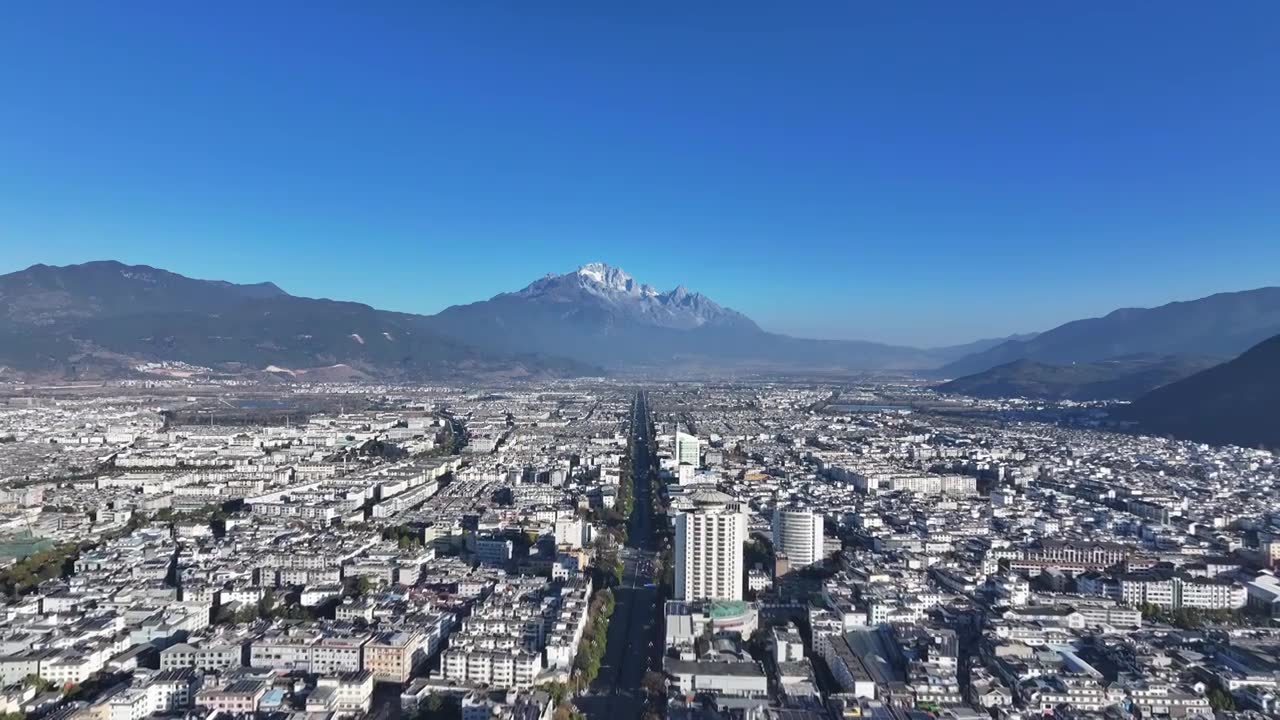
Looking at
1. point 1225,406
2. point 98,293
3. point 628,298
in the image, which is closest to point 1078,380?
point 1225,406

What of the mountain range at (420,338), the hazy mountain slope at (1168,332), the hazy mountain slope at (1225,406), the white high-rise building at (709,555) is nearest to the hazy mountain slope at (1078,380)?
the mountain range at (420,338)

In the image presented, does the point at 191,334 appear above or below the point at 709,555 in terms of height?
above

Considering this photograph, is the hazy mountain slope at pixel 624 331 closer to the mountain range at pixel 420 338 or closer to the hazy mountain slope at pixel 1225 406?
the mountain range at pixel 420 338

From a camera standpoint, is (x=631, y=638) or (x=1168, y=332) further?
(x=1168, y=332)

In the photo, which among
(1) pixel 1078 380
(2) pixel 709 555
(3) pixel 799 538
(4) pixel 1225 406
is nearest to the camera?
(2) pixel 709 555

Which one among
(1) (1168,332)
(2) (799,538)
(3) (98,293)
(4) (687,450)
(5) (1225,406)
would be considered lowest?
(2) (799,538)

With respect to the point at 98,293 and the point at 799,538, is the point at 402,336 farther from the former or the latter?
the point at 799,538
